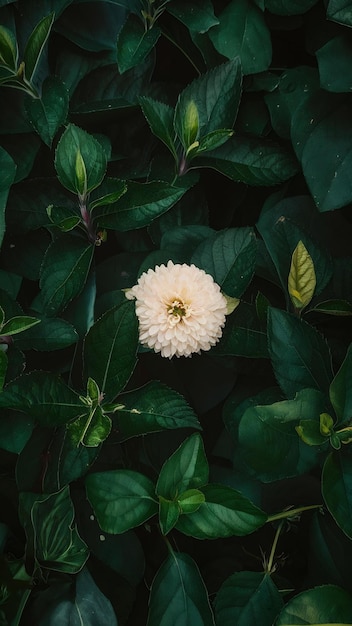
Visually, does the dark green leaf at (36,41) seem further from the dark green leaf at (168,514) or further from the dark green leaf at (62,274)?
the dark green leaf at (168,514)

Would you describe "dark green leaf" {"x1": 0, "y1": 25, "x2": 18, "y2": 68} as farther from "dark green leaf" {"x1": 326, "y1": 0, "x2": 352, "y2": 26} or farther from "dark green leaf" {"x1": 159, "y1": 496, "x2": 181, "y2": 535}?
"dark green leaf" {"x1": 159, "y1": 496, "x2": 181, "y2": 535}

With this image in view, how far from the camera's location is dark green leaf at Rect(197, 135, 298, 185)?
2.74ft

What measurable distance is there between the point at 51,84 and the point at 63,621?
2.09 feet

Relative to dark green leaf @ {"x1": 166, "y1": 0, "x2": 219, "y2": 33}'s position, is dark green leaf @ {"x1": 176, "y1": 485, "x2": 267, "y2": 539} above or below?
below

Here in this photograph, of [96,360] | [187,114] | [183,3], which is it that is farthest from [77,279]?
[183,3]

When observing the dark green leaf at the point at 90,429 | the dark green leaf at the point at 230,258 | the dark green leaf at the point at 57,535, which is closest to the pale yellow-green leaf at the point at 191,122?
the dark green leaf at the point at 230,258

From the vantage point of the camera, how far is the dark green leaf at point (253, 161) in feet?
2.74

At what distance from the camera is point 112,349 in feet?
2.43

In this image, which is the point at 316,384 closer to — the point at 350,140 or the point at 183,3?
the point at 350,140

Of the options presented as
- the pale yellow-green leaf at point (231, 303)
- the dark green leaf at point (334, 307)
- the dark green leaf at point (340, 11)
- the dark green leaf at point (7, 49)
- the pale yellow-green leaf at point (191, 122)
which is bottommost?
the pale yellow-green leaf at point (231, 303)

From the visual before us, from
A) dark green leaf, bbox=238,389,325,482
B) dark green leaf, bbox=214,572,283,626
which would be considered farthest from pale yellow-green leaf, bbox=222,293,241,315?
dark green leaf, bbox=214,572,283,626

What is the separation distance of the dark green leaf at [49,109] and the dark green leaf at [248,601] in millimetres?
564

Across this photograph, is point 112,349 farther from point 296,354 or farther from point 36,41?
point 36,41

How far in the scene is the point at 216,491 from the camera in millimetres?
736
